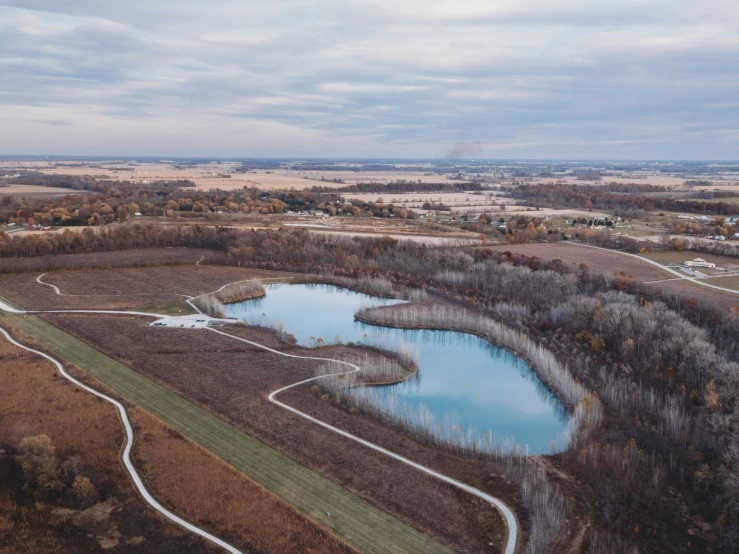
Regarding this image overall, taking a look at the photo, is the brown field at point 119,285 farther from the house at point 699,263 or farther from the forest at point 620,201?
the forest at point 620,201

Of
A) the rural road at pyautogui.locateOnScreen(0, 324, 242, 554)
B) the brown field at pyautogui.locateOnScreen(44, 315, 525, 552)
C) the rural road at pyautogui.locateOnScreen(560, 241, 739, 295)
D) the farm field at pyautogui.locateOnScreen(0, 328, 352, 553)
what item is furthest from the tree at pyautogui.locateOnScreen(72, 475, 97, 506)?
the rural road at pyautogui.locateOnScreen(560, 241, 739, 295)

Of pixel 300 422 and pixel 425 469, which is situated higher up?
pixel 300 422

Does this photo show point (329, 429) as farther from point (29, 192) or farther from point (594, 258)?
point (29, 192)

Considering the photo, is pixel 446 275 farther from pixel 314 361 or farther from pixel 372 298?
pixel 314 361

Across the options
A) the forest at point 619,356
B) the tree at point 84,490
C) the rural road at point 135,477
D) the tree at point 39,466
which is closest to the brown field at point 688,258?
the forest at point 619,356

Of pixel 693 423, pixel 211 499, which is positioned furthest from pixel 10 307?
pixel 693 423

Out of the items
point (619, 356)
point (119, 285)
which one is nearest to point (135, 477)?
point (619, 356)
